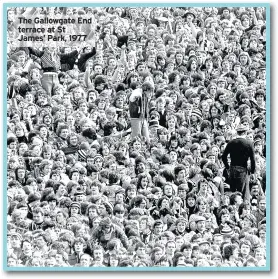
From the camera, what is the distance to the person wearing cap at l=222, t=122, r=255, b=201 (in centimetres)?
201

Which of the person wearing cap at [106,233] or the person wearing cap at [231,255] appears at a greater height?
the person wearing cap at [106,233]

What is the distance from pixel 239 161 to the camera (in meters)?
2.01

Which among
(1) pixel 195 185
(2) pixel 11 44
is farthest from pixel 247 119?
(2) pixel 11 44

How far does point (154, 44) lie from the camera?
6.66 ft

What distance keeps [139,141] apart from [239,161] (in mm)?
404

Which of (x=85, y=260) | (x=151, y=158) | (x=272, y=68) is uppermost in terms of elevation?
(x=272, y=68)

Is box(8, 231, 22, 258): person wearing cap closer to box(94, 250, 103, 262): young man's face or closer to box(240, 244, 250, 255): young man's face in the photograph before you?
box(94, 250, 103, 262): young man's face

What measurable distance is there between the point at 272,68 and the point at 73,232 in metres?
1.02

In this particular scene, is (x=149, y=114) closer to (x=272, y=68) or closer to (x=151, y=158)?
(x=151, y=158)

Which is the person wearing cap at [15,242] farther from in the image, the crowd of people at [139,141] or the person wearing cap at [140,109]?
the person wearing cap at [140,109]

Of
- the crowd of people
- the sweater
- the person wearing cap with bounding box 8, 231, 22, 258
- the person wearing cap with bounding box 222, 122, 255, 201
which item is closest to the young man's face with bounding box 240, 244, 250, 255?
the crowd of people

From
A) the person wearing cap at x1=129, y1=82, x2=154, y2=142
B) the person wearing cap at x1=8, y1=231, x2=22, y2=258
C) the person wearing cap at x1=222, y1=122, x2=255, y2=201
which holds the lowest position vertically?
the person wearing cap at x1=8, y1=231, x2=22, y2=258

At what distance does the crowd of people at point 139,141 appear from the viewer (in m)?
2.00

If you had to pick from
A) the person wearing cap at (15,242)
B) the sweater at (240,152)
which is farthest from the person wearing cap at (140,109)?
the person wearing cap at (15,242)
